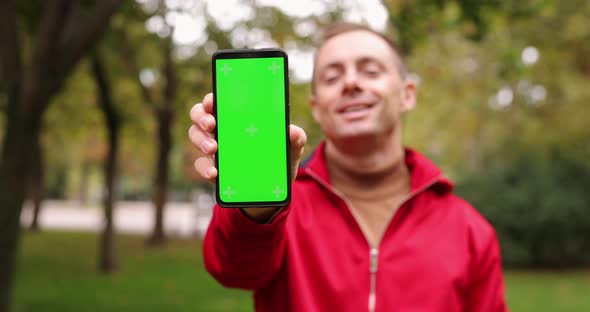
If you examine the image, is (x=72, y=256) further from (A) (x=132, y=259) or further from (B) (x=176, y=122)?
(B) (x=176, y=122)

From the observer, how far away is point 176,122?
21203 mm

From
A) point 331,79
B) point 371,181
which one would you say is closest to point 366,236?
point 371,181

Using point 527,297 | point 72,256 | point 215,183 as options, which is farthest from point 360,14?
point 215,183

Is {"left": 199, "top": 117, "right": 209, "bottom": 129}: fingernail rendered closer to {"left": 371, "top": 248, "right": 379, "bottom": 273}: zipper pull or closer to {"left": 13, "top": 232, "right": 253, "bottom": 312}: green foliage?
{"left": 371, "top": 248, "right": 379, "bottom": 273}: zipper pull

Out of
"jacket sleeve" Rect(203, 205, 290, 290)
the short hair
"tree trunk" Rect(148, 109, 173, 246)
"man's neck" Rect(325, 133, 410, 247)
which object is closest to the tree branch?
the short hair

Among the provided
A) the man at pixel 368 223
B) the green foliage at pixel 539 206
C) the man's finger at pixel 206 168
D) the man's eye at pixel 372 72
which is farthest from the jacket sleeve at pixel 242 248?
the green foliage at pixel 539 206

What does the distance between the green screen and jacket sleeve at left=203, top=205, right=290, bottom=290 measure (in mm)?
137

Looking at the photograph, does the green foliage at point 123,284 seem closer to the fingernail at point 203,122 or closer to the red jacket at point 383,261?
the red jacket at point 383,261

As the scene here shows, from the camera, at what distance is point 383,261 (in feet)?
7.29

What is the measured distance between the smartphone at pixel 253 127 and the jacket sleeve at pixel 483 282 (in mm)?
1093

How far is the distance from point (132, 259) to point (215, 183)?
15.3 metres

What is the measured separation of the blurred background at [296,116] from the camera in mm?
6730

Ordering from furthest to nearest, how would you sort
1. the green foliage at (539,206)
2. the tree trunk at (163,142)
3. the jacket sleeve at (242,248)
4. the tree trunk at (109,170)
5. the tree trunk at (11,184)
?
1. the tree trunk at (163,142)
2. the green foliage at (539,206)
3. the tree trunk at (109,170)
4. the tree trunk at (11,184)
5. the jacket sleeve at (242,248)

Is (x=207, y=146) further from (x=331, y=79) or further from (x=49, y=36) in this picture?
(x=49, y=36)
